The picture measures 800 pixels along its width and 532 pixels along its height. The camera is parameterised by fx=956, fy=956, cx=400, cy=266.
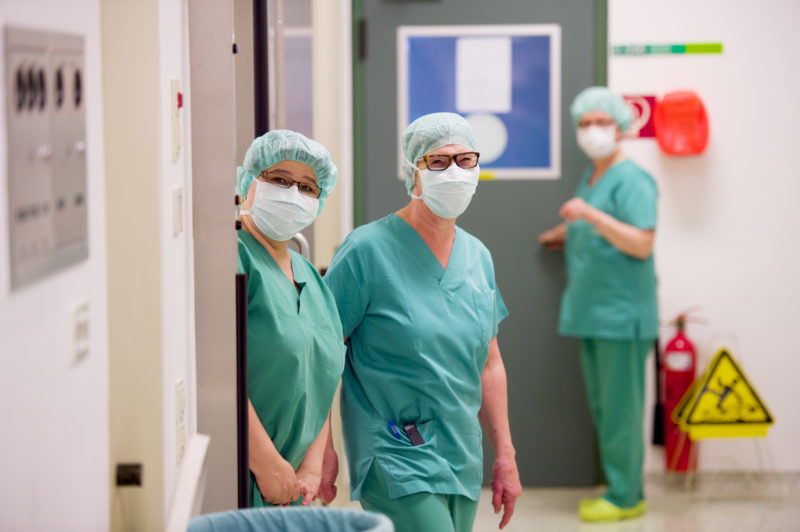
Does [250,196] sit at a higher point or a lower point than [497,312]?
higher

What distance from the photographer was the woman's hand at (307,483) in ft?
5.93

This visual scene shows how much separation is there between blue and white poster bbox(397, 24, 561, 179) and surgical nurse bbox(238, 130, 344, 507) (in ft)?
5.18

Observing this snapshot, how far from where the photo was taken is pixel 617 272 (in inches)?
133

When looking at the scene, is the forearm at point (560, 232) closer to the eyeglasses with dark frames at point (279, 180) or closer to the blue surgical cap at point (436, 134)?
the blue surgical cap at point (436, 134)

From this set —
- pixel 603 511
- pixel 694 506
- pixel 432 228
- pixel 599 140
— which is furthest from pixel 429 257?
pixel 694 506

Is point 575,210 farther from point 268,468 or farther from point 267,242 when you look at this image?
point 268,468

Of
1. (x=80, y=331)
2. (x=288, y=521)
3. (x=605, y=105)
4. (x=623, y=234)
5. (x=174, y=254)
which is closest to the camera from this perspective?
(x=80, y=331)

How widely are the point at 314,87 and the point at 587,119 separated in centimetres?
→ 102

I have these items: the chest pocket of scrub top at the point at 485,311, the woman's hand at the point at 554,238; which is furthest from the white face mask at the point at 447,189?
the woman's hand at the point at 554,238

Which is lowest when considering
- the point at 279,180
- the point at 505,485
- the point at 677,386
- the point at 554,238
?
the point at 677,386

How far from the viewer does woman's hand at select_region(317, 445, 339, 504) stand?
6.73 feet

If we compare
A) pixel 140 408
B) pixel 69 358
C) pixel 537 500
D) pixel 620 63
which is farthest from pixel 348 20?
pixel 69 358

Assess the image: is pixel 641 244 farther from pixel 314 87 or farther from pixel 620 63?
pixel 314 87

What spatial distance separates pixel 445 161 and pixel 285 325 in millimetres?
545
